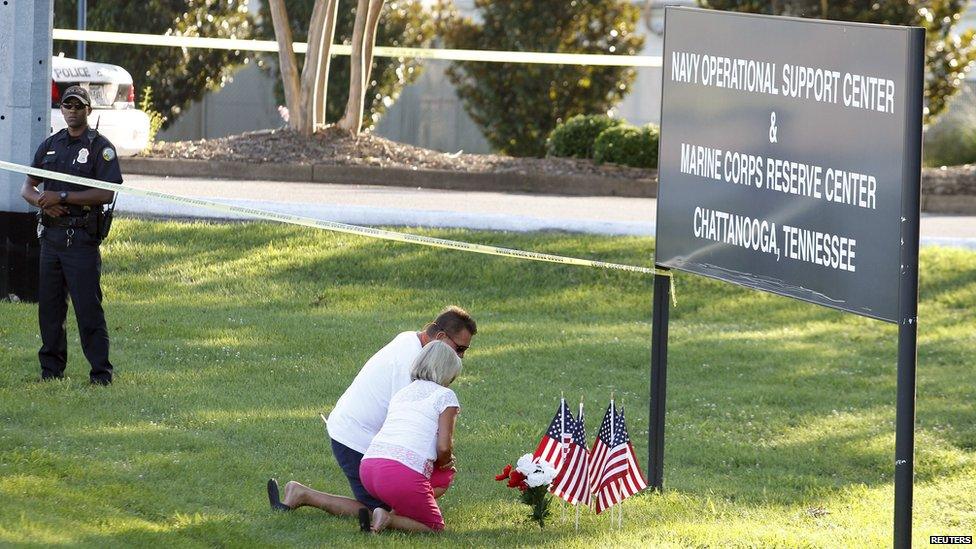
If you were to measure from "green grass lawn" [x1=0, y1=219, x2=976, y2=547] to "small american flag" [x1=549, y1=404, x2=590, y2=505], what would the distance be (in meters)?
0.17

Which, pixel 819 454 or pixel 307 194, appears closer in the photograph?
pixel 819 454

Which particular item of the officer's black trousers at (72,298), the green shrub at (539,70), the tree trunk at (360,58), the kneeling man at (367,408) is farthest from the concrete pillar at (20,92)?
the green shrub at (539,70)

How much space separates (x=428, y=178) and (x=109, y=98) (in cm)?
450

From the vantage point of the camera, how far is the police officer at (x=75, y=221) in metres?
8.29

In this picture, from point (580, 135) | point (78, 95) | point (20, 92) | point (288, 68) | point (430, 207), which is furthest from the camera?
point (580, 135)

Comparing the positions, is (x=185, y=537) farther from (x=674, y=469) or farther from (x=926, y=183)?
(x=926, y=183)

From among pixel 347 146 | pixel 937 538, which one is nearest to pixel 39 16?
pixel 937 538

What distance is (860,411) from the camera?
9.51 metres

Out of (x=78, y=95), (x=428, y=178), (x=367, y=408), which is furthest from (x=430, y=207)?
(x=367, y=408)

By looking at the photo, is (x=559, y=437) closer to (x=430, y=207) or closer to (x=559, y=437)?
(x=559, y=437)

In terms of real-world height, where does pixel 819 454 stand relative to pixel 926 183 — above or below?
below

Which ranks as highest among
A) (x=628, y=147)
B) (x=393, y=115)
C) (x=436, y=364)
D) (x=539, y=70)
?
(x=539, y=70)

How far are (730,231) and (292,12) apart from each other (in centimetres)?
2036

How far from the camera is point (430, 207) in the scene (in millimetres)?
16266
